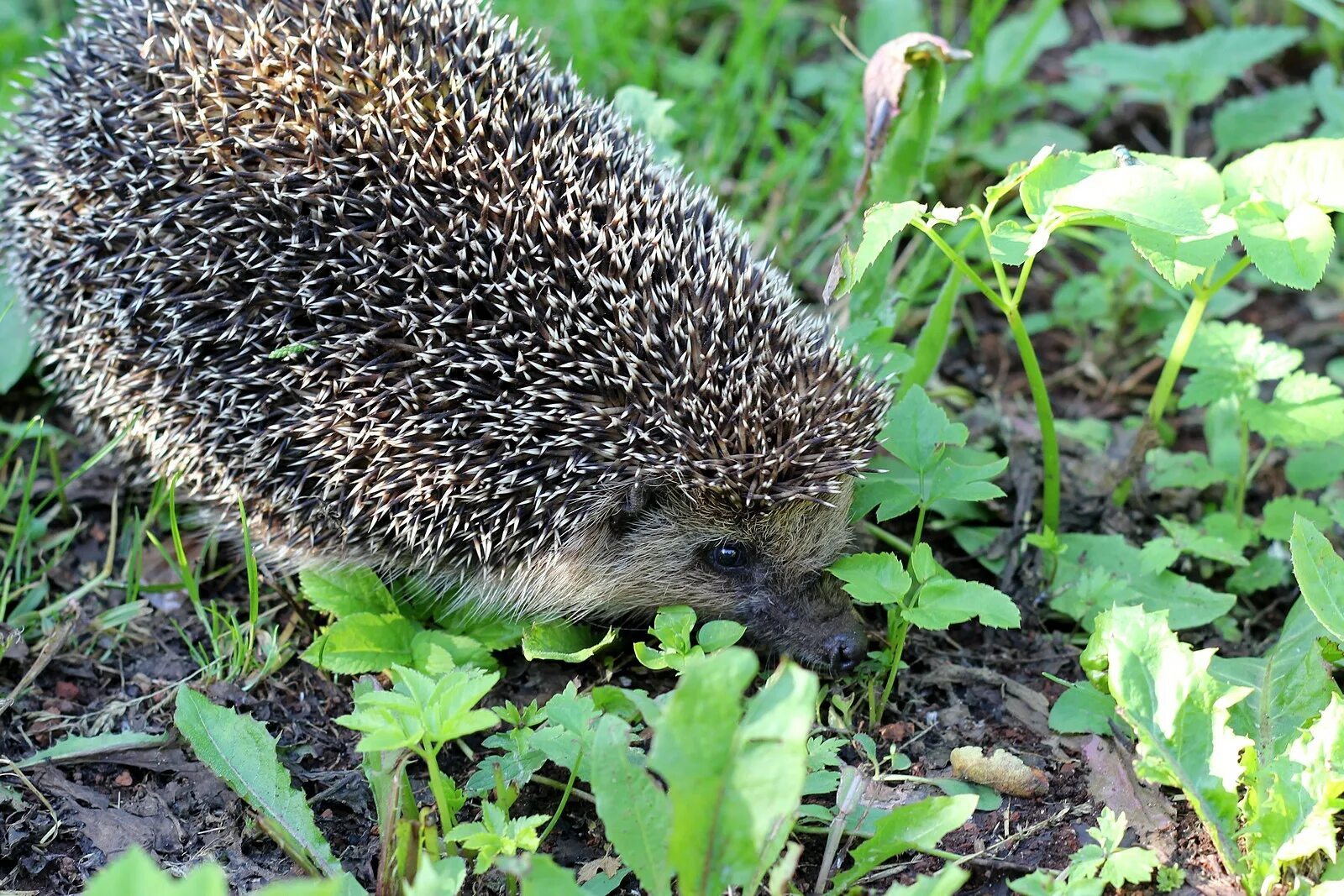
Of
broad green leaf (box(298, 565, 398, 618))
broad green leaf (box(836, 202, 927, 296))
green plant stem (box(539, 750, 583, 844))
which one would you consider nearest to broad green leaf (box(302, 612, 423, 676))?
broad green leaf (box(298, 565, 398, 618))

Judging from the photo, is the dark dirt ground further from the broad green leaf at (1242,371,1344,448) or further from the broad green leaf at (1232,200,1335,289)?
the broad green leaf at (1232,200,1335,289)

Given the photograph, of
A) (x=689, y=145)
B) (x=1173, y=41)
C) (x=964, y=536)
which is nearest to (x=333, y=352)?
(x=964, y=536)

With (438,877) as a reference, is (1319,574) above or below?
above

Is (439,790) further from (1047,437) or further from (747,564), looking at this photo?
(1047,437)

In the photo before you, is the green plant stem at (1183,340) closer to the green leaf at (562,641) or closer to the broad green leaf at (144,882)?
the green leaf at (562,641)

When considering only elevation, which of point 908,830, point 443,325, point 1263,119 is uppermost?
point 1263,119

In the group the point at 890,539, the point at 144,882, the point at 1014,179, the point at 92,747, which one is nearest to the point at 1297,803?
the point at 890,539
